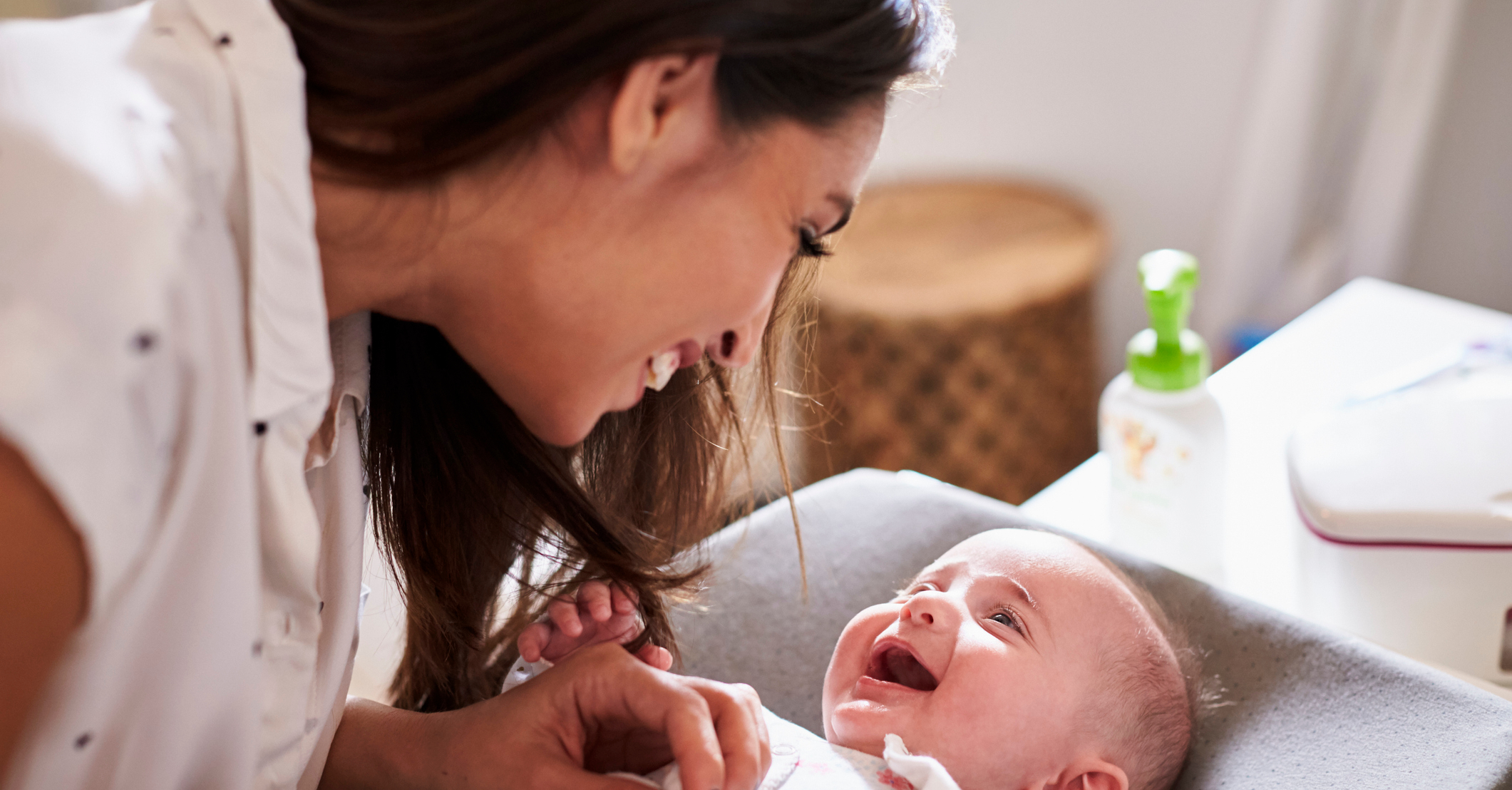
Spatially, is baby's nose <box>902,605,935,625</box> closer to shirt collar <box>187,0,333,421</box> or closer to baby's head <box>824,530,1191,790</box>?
baby's head <box>824,530,1191,790</box>

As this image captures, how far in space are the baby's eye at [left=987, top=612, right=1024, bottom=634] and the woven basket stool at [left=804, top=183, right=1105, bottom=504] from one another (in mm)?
1009

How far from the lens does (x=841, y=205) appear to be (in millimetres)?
696

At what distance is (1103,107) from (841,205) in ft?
5.49

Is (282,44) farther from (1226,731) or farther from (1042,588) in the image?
(1226,731)

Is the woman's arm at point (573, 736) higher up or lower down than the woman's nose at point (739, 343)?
lower down

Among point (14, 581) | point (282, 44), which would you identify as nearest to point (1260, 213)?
point (282, 44)

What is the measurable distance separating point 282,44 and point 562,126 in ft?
0.44

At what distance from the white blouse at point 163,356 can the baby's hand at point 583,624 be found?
206mm

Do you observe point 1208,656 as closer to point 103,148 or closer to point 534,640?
point 534,640

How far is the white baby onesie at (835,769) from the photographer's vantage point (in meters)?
0.76

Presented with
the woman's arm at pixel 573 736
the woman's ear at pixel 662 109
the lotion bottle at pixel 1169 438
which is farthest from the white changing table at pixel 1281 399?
the woman's ear at pixel 662 109

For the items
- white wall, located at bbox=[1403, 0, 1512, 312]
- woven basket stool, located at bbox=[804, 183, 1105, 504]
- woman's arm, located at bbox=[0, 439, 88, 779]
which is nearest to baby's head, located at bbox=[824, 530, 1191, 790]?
woman's arm, located at bbox=[0, 439, 88, 779]

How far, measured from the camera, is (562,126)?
606 millimetres

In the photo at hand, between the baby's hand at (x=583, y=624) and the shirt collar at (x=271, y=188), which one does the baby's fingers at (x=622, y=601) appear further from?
the shirt collar at (x=271, y=188)
